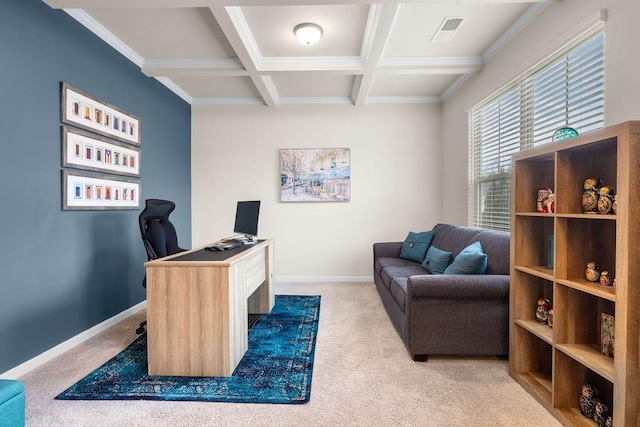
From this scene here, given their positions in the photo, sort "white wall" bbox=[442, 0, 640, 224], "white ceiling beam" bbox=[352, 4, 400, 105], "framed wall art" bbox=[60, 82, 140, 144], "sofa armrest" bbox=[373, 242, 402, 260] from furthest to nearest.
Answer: "sofa armrest" bbox=[373, 242, 402, 260] → "framed wall art" bbox=[60, 82, 140, 144] → "white ceiling beam" bbox=[352, 4, 400, 105] → "white wall" bbox=[442, 0, 640, 224]

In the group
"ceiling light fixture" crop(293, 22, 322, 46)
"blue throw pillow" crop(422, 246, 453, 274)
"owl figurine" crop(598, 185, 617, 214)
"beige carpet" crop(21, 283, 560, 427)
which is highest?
"ceiling light fixture" crop(293, 22, 322, 46)

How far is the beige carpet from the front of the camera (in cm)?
170

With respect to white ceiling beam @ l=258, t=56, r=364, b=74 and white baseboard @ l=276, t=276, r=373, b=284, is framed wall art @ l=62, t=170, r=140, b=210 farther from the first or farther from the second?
white baseboard @ l=276, t=276, r=373, b=284

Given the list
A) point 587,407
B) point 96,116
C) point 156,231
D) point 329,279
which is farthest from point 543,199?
point 96,116

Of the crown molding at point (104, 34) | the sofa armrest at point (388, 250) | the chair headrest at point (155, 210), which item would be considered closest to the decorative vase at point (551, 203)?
the sofa armrest at point (388, 250)

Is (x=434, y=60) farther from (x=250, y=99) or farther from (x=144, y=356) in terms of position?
(x=144, y=356)

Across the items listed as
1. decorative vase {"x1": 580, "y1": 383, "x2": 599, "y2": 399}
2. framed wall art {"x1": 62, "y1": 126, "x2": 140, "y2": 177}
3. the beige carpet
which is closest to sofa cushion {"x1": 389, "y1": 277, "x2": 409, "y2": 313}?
the beige carpet

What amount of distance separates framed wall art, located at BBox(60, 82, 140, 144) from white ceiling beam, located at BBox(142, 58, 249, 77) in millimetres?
607

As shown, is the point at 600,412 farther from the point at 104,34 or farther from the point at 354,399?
the point at 104,34

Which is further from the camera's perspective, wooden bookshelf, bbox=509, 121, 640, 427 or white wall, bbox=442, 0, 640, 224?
white wall, bbox=442, 0, 640, 224

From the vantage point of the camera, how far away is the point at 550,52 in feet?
7.95

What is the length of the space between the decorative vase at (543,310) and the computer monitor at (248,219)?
238 centimetres

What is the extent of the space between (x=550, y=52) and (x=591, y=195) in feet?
4.61

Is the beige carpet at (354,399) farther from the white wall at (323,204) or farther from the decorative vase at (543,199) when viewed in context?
the white wall at (323,204)
